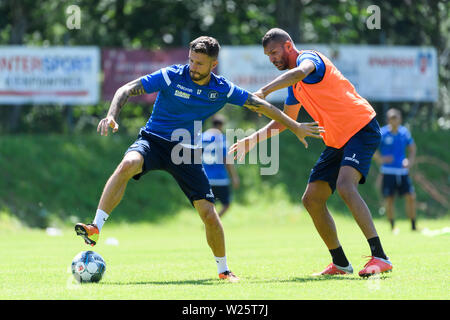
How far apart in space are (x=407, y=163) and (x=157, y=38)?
14.0m

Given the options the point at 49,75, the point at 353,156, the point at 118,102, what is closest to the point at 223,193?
the point at 49,75

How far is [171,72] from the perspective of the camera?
7.77m

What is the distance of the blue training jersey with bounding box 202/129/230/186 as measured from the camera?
54.1 feet

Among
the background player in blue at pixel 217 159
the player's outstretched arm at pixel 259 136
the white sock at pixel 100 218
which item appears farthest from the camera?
the background player in blue at pixel 217 159

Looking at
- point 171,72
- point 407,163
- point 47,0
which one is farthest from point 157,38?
point 171,72

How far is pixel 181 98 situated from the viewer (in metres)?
7.77

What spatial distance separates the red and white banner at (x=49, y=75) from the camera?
2202 cm

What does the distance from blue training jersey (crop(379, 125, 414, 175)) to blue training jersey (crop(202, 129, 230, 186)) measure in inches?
144

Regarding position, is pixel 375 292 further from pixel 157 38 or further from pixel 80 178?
pixel 157 38

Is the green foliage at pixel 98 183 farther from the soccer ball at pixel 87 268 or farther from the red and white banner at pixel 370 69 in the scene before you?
the soccer ball at pixel 87 268

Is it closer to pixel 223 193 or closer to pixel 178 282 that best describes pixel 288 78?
pixel 178 282

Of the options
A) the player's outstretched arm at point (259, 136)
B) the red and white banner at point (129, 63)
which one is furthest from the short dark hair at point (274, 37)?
the red and white banner at point (129, 63)

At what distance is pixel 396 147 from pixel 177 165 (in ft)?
34.4

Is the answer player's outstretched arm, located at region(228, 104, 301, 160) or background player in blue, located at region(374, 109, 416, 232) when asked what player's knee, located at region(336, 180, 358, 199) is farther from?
background player in blue, located at region(374, 109, 416, 232)
